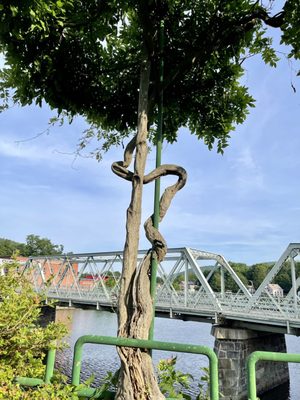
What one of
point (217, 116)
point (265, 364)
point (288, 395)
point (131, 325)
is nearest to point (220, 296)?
point (265, 364)

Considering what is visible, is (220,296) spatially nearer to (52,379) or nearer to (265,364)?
(265,364)

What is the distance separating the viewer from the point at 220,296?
2383 cm

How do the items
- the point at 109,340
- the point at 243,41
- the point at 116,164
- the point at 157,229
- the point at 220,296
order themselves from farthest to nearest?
the point at 220,296
the point at 243,41
the point at 116,164
the point at 157,229
the point at 109,340

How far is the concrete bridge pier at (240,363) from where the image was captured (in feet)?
57.2

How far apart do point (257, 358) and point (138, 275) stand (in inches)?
47.3

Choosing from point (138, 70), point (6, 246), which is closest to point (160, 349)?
point (138, 70)

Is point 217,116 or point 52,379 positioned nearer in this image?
point 52,379

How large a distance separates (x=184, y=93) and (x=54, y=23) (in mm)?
1760

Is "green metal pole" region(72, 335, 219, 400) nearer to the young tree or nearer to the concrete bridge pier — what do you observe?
the young tree

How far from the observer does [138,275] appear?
322 centimetres

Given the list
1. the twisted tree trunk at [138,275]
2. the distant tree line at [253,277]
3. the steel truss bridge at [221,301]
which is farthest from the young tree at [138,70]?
the distant tree line at [253,277]

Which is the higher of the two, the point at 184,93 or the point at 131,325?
the point at 184,93

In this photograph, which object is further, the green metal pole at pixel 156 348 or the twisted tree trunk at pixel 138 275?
the twisted tree trunk at pixel 138 275

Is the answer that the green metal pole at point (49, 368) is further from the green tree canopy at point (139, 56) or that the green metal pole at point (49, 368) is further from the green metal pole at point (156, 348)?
the green tree canopy at point (139, 56)
